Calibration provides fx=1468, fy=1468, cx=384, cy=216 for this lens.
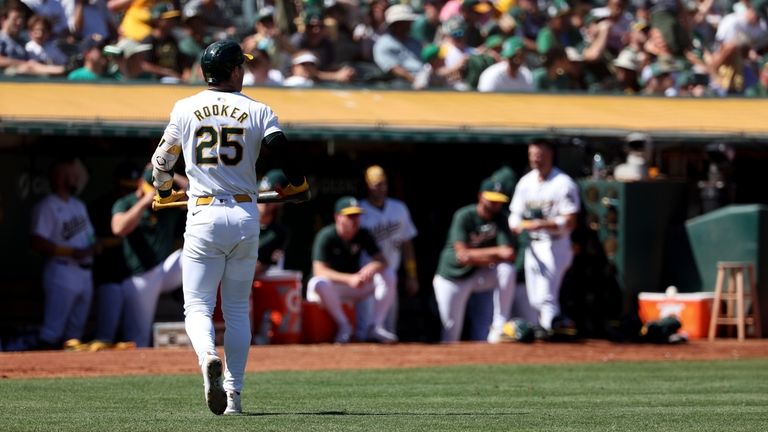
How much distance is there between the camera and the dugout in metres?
12.7

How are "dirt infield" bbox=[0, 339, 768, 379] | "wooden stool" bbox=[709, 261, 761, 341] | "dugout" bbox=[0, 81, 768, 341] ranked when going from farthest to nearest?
"wooden stool" bbox=[709, 261, 761, 341], "dugout" bbox=[0, 81, 768, 341], "dirt infield" bbox=[0, 339, 768, 379]

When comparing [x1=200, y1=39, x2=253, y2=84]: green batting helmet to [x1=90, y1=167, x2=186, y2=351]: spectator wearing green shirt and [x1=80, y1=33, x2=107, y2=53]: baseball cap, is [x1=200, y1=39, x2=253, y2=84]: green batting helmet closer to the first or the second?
[x1=90, y1=167, x2=186, y2=351]: spectator wearing green shirt

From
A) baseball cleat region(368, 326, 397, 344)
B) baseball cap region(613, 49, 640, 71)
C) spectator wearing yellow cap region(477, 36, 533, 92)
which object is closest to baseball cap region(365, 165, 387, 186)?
baseball cleat region(368, 326, 397, 344)

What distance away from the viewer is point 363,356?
38.1 feet

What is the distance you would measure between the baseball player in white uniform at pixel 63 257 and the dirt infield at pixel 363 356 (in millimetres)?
829

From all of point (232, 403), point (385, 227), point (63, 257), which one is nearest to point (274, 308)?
point (385, 227)

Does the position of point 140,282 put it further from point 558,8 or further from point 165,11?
point 558,8

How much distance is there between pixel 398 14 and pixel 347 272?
395 centimetres

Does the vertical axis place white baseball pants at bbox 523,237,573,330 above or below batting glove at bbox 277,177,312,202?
below

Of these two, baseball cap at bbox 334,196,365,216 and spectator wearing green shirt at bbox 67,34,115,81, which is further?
spectator wearing green shirt at bbox 67,34,115,81

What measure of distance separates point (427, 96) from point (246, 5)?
3.48m

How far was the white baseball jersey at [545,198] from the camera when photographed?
42.8 ft

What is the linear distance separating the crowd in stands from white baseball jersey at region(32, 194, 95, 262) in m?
1.44

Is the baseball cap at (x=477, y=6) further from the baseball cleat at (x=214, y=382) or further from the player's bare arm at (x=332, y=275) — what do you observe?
the baseball cleat at (x=214, y=382)
